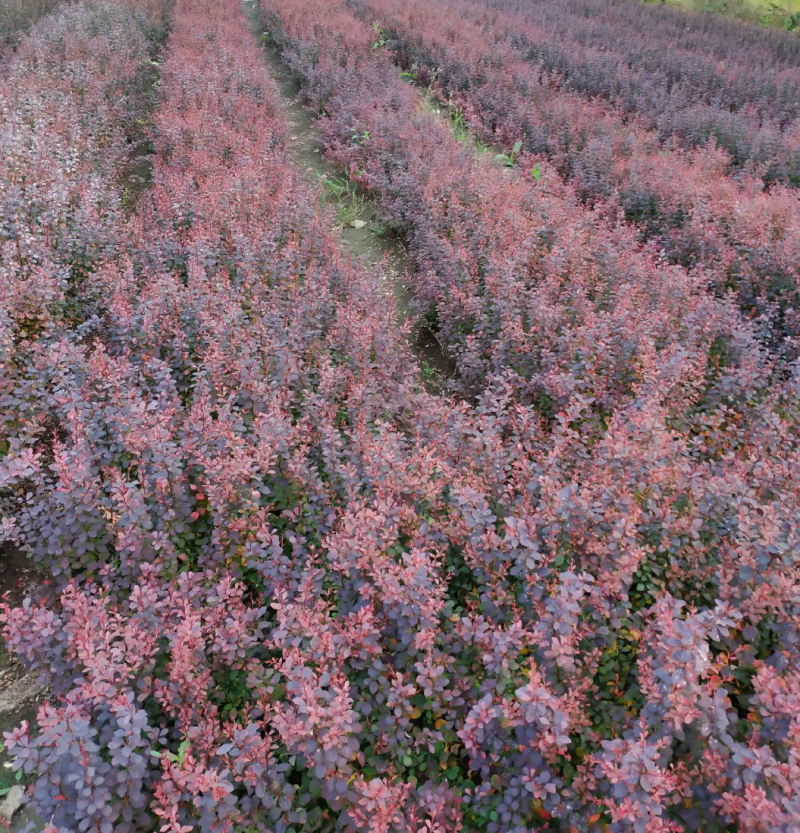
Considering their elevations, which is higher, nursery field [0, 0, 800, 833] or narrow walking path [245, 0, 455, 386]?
nursery field [0, 0, 800, 833]

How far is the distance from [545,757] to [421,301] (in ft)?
14.2

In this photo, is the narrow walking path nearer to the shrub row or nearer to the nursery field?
the nursery field

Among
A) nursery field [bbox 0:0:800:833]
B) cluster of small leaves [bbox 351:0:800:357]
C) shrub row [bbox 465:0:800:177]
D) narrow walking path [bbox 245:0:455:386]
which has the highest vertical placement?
shrub row [bbox 465:0:800:177]

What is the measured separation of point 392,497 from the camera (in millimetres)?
3023

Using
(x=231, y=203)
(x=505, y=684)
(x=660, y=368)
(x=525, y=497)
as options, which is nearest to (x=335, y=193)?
(x=231, y=203)

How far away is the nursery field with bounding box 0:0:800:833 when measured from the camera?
7.18ft

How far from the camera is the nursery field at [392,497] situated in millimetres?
2189

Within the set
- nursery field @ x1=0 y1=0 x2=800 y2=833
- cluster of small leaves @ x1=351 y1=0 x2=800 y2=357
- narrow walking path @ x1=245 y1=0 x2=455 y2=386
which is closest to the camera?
nursery field @ x1=0 y1=0 x2=800 y2=833

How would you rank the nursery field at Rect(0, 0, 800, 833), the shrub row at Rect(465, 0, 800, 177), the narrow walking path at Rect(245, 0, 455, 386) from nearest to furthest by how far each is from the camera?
the nursery field at Rect(0, 0, 800, 833) → the narrow walking path at Rect(245, 0, 455, 386) → the shrub row at Rect(465, 0, 800, 177)

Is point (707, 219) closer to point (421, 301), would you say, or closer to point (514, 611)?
point (421, 301)

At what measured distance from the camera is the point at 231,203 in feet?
19.5

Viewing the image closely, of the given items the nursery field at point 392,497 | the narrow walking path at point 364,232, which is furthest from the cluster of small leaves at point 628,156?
the narrow walking path at point 364,232

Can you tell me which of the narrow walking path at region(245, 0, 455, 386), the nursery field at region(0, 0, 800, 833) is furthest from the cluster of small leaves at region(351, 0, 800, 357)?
the narrow walking path at region(245, 0, 455, 386)

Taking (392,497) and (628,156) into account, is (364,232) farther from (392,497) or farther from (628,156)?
(392,497)
